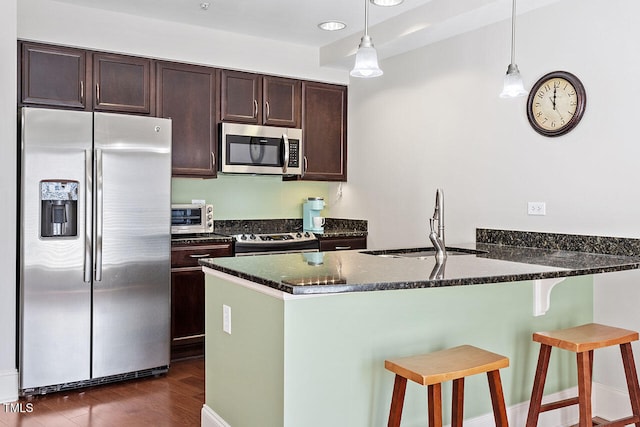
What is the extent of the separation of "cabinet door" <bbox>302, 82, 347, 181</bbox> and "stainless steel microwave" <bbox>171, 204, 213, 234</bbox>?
3.22 feet

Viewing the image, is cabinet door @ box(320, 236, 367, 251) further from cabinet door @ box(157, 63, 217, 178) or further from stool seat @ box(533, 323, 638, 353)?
stool seat @ box(533, 323, 638, 353)

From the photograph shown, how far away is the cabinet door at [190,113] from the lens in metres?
4.34

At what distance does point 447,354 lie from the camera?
2221 mm

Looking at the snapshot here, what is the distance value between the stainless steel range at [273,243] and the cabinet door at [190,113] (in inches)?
24.9

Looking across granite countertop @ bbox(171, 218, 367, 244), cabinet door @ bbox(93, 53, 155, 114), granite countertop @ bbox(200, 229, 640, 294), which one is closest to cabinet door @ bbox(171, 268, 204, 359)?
granite countertop @ bbox(171, 218, 367, 244)

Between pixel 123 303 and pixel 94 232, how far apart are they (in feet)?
1.67

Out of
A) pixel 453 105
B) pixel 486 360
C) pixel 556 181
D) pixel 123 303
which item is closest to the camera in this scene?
pixel 486 360

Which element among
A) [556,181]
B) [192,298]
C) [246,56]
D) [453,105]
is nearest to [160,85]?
[246,56]

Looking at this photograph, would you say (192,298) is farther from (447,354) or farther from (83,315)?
(447,354)

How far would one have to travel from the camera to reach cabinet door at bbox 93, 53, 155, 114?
13.2 ft

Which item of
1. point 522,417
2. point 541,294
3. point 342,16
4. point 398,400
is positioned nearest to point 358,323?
point 398,400

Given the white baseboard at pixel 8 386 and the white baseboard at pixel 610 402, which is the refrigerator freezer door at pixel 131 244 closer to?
the white baseboard at pixel 8 386

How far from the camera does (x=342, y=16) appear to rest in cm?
416

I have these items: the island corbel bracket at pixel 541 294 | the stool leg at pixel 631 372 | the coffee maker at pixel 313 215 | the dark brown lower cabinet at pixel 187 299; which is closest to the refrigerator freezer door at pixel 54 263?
the dark brown lower cabinet at pixel 187 299
